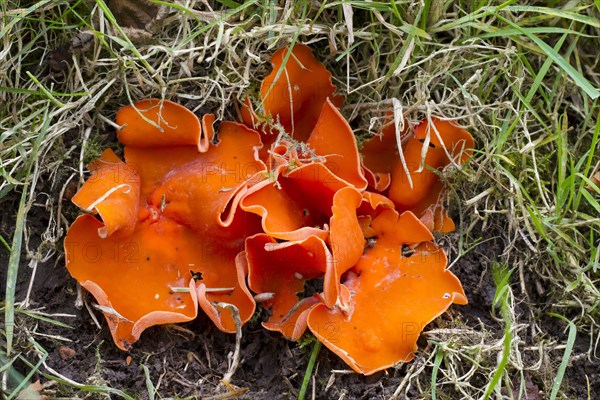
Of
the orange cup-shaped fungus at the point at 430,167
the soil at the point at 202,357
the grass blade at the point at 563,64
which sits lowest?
the soil at the point at 202,357

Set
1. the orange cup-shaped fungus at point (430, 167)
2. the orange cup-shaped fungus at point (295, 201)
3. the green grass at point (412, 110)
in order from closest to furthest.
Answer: the orange cup-shaped fungus at point (295, 201)
the green grass at point (412, 110)
the orange cup-shaped fungus at point (430, 167)

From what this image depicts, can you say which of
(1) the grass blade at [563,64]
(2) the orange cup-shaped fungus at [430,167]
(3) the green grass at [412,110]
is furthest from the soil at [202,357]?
(1) the grass blade at [563,64]

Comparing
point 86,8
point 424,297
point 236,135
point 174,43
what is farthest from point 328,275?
point 86,8

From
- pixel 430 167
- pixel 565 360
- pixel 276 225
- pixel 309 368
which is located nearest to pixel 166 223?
pixel 276 225

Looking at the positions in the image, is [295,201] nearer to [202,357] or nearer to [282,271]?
[282,271]

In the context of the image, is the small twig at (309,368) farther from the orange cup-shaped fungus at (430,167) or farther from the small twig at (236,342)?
the orange cup-shaped fungus at (430,167)
